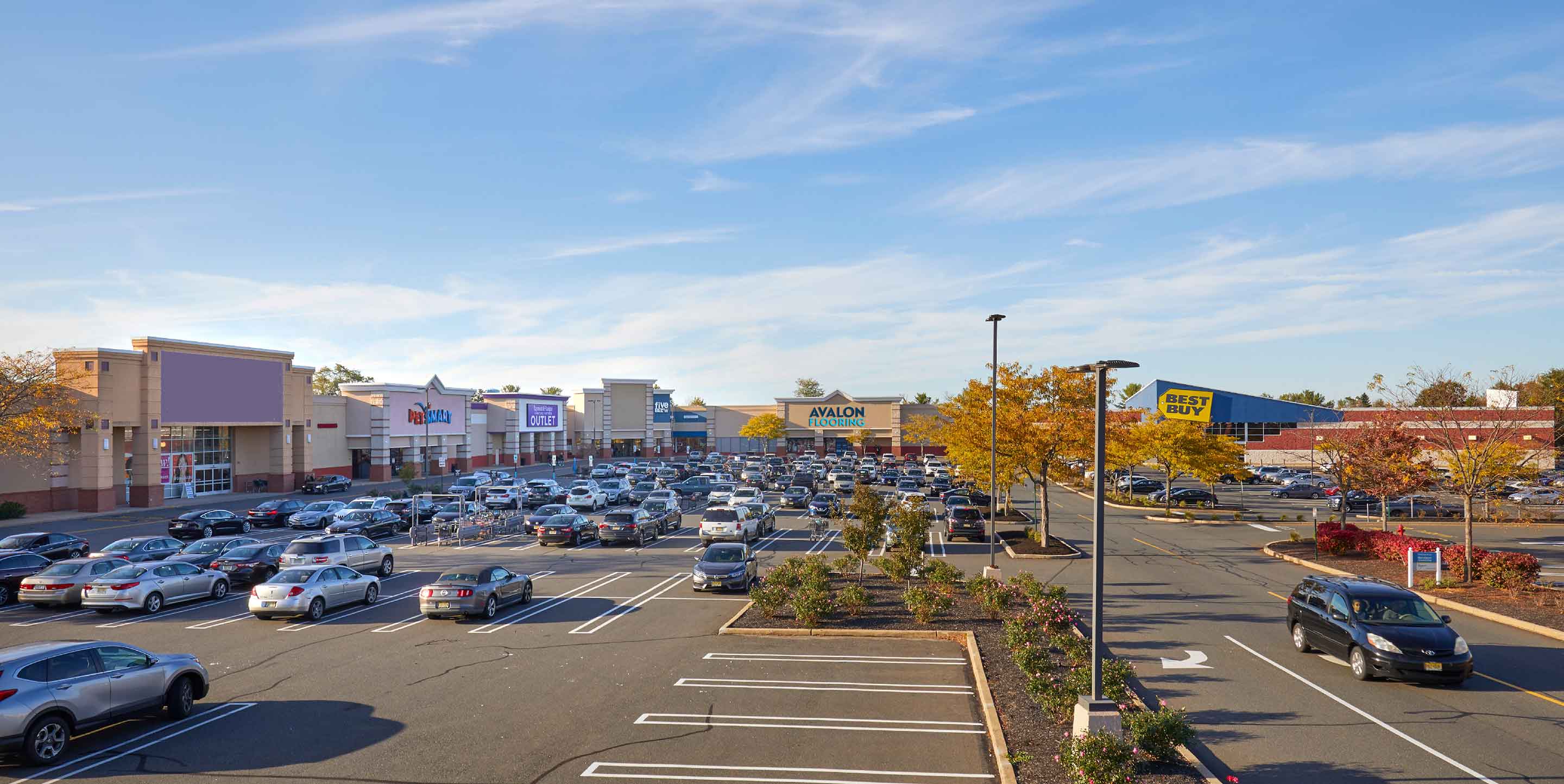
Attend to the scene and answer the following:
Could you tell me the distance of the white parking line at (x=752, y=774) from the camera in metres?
10.3

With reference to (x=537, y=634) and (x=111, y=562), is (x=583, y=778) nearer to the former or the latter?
(x=537, y=634)

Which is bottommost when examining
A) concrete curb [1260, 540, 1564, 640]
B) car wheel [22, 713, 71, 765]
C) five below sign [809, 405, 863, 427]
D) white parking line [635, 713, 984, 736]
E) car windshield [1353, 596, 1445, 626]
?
concrete curb [1260, 540, 1564, 640]

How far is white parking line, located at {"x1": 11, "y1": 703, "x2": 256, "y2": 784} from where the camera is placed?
10.6m

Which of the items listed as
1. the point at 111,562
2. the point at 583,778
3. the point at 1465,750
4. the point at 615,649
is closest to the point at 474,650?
the point at 615,649

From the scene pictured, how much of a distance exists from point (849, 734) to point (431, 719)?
6.33 meters

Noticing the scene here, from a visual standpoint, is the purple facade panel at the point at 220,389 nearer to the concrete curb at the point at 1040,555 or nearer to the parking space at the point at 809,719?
the parking space at the point at 809,719

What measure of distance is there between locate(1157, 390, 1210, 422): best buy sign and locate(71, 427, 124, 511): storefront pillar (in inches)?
2909

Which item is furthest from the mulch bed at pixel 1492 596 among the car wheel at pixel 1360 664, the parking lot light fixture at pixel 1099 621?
the parking lot light fixture at pixel 1099 621

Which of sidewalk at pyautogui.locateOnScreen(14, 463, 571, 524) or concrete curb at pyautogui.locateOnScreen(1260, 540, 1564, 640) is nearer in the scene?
concrete curb at pyautogui.locateOnScreen(1260, 540, 1564, 640)

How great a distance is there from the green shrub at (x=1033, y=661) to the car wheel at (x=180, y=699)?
1305 cm

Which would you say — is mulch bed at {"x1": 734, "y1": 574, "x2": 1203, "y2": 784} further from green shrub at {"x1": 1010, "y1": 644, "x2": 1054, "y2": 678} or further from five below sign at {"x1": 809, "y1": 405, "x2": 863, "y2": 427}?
five below sign at {"x1": 809, "y1": 405, "x2": 863, "y2": 427}

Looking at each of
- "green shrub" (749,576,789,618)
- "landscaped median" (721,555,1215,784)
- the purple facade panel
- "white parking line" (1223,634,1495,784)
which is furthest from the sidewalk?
"white parking line" (1223,634,1495,784)

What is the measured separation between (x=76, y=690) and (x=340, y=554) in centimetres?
1428

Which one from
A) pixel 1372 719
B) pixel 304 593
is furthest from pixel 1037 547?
pixel 304 593
